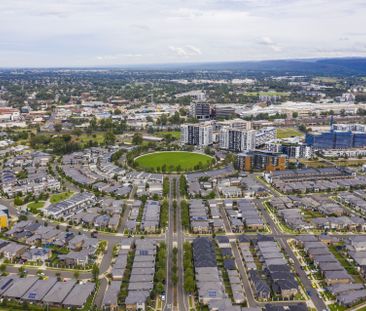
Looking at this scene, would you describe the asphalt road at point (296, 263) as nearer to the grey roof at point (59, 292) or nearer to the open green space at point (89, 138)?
the grey roof at point (59, 292)

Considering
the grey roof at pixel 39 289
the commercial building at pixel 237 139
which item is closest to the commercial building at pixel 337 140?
the commercial building at pixel 237 139

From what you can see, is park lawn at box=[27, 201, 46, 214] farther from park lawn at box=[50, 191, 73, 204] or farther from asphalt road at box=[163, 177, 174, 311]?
asphalt road at box=[163, 177, 174, 311]

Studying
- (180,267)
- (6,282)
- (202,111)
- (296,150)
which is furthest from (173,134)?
(6,282)

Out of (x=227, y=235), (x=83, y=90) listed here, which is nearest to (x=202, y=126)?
(x=227, y=235)

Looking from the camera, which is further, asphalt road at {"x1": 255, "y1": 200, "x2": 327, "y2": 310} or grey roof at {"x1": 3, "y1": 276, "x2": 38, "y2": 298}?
grey roof at {"x1": 3, "y1": 276, "x2": 38, "y2": 298}

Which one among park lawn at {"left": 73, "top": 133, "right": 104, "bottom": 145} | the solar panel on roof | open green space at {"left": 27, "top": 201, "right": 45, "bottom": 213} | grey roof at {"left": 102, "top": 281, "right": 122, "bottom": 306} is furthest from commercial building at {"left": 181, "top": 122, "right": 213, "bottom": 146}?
the solar panel on roof

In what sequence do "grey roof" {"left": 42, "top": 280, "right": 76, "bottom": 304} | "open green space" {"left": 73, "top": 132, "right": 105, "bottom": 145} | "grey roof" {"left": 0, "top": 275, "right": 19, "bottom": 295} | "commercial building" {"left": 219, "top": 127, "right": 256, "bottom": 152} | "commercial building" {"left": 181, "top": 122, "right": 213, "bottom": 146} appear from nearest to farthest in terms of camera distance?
1. "grey roof" {"left": 42, "top": 280, "right": 76, "bottom": 304}
2. "grey roof" {"left": 0, "top": 275, "right": 19, "bottom": 295}
3. "commercial building" {"left": 219, "top": 127, "right": 256, "bottom": 152}
4. "commercial building" {"left": 181, "top": 122, "right": 213, "bottom": 146}
5. "open green space" {"left": 73, "top": 132, "right": 105, "bottom": 145}

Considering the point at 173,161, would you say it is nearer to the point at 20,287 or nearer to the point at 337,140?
the point at 337,140
